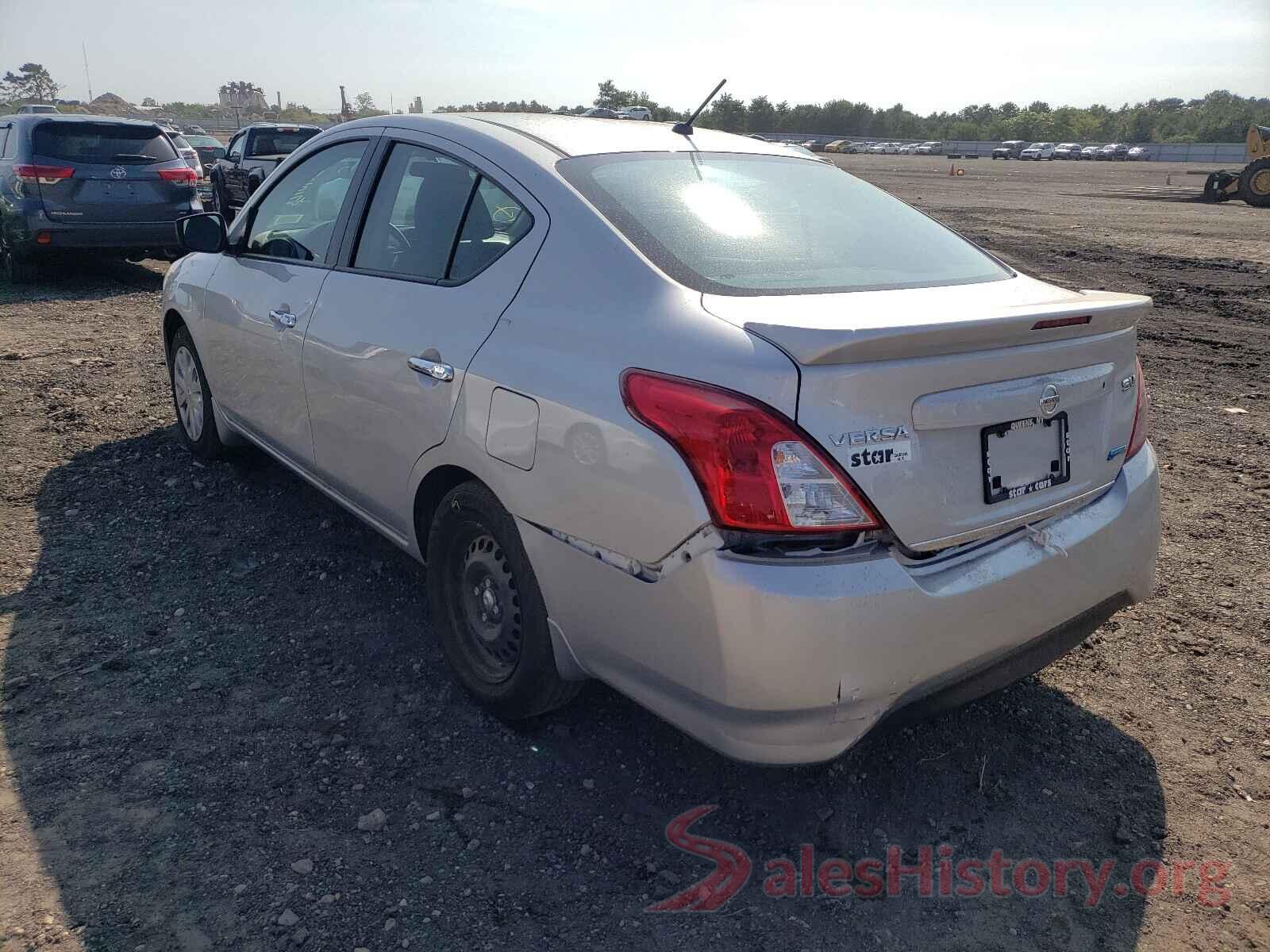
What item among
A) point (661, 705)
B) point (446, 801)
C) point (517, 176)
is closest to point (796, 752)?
point (661, 705)

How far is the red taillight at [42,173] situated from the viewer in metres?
9.72

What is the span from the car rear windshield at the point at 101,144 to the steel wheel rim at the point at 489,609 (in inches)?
370

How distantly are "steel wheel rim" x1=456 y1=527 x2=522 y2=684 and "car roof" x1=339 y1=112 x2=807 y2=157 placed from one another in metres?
1.23

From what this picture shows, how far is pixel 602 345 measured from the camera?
2375 millimetres

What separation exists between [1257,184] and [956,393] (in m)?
29.1

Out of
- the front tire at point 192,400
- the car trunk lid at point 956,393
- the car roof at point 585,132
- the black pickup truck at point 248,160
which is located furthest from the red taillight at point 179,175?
the car trunk lid at point 956,393

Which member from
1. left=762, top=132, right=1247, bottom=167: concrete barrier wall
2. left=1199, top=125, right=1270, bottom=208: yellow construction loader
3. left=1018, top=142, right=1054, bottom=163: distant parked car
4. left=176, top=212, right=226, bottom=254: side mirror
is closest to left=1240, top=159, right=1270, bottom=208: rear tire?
left=1199, top=125, right=1270, bottom=208: yellow construction loader

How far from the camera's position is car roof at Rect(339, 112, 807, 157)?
3.07m

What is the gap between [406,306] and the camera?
306 centimetres

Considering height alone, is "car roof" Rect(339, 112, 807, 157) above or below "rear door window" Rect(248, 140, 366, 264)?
above

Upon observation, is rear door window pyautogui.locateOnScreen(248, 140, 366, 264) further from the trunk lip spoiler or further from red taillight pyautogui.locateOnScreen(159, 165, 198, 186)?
red taillight pyautogui.locateOnScreen(159, 165, 198, 186)

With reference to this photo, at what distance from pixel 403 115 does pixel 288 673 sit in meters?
2.03

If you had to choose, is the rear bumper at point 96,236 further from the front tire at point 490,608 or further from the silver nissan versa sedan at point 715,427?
the front tire at point 490,608

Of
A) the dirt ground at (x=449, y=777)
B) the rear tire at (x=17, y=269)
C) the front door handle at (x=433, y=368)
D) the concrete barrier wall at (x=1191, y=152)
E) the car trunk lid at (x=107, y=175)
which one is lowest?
the dirt ground at (x=449, y=777)
